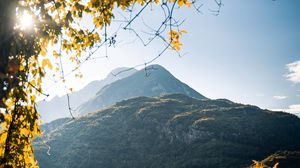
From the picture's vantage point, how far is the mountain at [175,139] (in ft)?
303

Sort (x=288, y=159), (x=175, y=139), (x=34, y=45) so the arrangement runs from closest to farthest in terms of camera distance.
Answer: (x=34, y=45), (x=288, y=159), (x=175, y=139)

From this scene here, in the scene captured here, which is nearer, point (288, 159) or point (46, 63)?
A: point (46, 63)

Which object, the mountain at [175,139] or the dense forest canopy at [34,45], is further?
the mountain at [175,139]

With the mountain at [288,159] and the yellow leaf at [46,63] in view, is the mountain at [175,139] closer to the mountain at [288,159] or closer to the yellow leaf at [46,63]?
the mountain at [288,159]

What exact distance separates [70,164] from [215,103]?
249 feet

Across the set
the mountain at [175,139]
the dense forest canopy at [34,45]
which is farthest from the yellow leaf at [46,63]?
the mountain at [175,139]

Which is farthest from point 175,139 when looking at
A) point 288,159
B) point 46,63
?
point 46,63

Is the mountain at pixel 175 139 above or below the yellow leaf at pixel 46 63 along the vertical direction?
below

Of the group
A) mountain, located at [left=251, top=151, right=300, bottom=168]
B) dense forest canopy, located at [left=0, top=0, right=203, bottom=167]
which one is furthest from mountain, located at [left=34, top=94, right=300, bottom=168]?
dense forest canopy, located at [left=0, top=0, right=203, bottom=167]

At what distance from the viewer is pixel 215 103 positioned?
154 m

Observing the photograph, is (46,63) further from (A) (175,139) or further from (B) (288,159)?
(A) (175,139)

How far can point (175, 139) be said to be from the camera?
366ft

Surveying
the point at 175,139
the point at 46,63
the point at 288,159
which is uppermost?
the point at 46,63

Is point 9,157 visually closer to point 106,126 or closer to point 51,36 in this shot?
point 51,36
